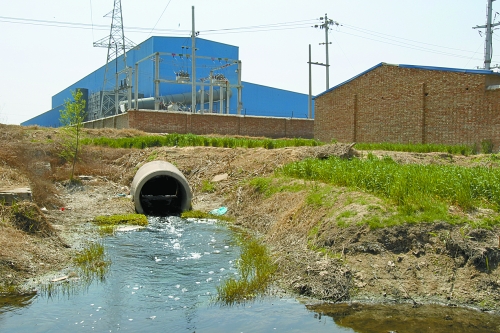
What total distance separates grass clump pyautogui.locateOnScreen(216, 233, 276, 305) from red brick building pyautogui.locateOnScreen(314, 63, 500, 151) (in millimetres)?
17054

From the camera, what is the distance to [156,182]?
18.4 meters

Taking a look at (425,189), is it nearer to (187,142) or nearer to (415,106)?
(187,142)

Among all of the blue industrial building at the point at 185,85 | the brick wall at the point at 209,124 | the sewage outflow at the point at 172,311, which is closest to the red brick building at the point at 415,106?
the brick wall at the point at 209,124

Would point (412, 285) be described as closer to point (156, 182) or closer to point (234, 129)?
point (156, 182)

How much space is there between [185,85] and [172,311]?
39.2 metres

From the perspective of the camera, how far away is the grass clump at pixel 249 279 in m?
6.85

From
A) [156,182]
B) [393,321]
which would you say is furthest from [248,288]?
[156,182]

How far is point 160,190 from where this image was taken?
60.4ft

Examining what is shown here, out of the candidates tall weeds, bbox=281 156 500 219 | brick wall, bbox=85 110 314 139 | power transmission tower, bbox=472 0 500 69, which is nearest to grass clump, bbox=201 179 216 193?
tall weeds, bbox=281 156 500 219

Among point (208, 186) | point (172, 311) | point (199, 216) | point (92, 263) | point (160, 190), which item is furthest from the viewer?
point (160, 190)

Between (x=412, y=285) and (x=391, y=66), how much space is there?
21.9 m

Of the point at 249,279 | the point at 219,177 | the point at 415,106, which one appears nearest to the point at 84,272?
→ the point at 249,279

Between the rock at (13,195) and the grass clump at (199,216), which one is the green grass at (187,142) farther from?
the rock at (13,195)

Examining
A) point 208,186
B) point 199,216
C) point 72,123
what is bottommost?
point 199,216
